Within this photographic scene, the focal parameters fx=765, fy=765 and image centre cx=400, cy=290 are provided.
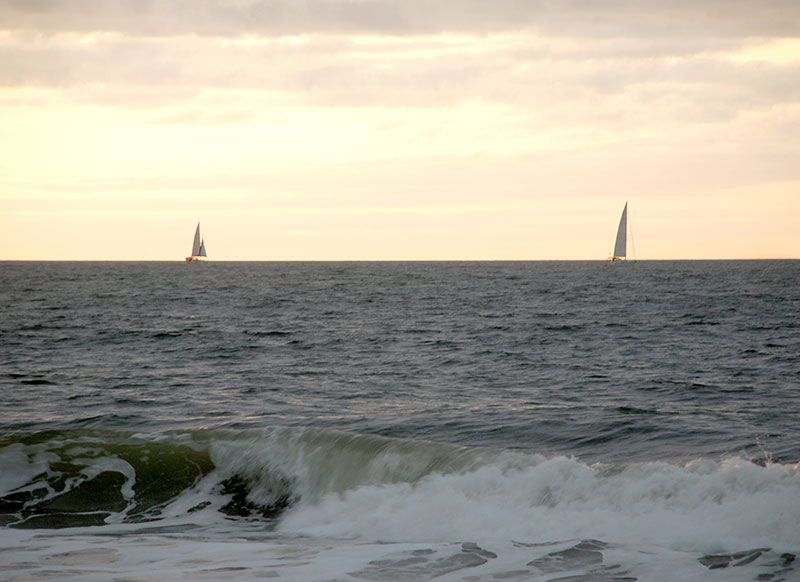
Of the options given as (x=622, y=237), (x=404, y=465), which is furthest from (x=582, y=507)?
(x=622, y=237)

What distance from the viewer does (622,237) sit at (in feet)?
485

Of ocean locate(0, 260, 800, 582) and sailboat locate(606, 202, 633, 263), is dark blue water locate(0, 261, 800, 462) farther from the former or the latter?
sailboat locate(606, 202, 633, 263)

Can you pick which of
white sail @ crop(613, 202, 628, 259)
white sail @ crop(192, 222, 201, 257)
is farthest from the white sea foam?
white sail @ crop(192, 222, 201, 257)

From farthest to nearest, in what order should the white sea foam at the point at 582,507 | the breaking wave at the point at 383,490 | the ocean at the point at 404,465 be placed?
the breaking wave at the point at 383,490 < the white sea foam at the point at 582,507 < the ocean at the point at 404,465

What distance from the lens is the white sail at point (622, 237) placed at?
14325 cm

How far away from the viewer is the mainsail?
5640 inches

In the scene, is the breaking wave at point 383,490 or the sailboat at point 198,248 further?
the sailboat at point 198,248

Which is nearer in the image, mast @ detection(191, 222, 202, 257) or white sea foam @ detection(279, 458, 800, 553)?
white sea foam @ detection(279, 458, 800, 553)

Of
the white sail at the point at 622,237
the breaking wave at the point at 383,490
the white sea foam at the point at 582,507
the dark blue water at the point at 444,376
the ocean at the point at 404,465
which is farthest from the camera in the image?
the white sail at the point at 622,237

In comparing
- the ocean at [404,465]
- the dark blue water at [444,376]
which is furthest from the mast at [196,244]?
the ocean at [404,465]

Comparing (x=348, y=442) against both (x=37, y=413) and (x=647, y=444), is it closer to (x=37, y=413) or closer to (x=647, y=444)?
(x=647, y=444)

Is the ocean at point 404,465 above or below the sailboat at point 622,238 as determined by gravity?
below

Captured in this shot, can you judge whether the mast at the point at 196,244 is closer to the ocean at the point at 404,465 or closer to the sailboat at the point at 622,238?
the sailboat at the point at 622,238

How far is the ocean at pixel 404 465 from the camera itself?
29.0 ft
